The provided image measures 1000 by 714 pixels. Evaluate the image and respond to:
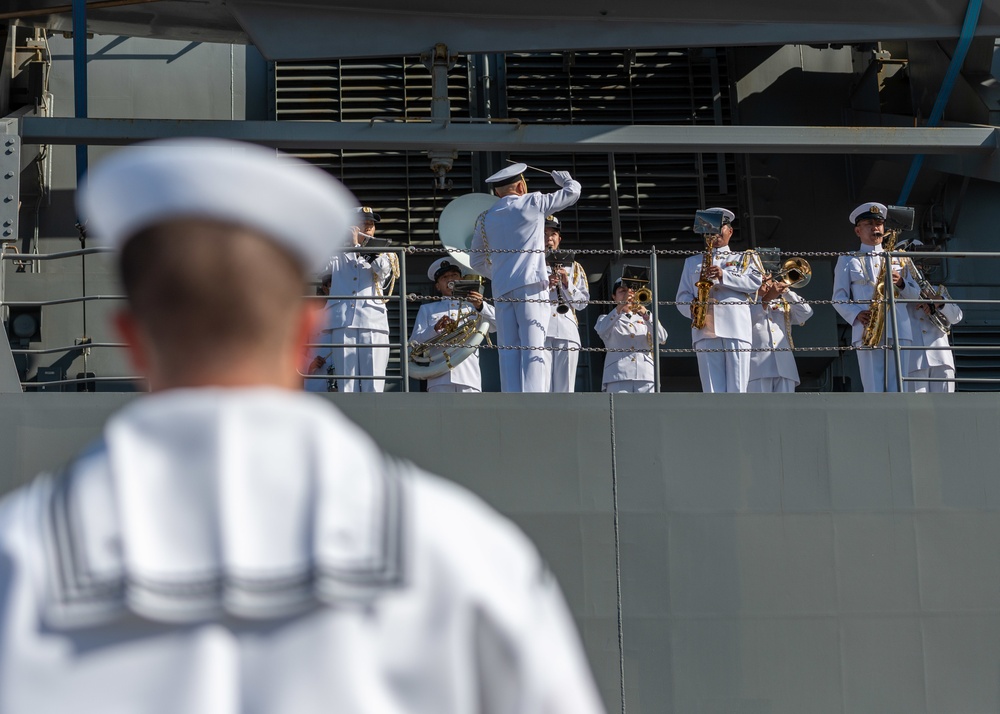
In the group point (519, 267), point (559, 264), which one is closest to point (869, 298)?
point (559, 264)

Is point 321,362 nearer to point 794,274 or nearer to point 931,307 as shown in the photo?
point 794,274

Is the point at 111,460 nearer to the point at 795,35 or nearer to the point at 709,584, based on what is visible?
the point at 709,584

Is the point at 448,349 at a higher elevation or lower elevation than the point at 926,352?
higher

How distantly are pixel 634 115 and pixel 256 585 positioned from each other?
12595 millimetres

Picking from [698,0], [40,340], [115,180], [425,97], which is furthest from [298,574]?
[425,97]

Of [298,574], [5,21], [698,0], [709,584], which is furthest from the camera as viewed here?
[5,21]

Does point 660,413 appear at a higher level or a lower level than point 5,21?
lower

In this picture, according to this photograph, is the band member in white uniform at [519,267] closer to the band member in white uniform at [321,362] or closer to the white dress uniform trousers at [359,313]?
the white dress uniform trousers at [359,313]

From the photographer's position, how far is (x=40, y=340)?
11.6 meters

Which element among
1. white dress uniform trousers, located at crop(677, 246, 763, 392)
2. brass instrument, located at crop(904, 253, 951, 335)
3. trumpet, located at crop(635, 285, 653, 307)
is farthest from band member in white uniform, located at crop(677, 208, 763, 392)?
brass instrument, located at crop(904, 253, 951, 335)

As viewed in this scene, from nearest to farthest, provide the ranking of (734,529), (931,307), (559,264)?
1. (734,529)
2. (931,307)
3. (559,264)

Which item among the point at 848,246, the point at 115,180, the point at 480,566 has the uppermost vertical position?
the point at 848,246

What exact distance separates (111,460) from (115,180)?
0.87 feet

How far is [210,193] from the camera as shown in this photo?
4.21 ft
